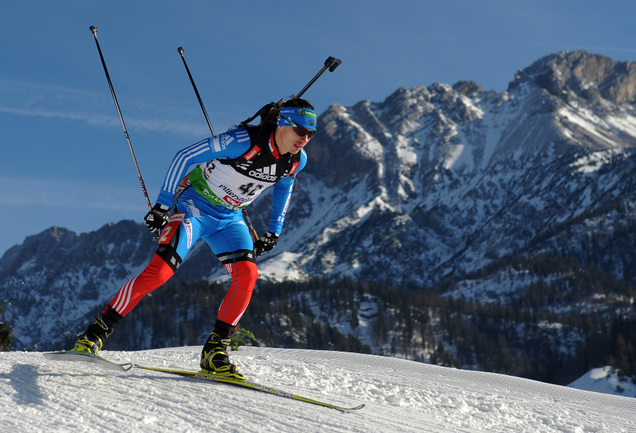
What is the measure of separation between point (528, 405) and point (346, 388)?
6.26ft

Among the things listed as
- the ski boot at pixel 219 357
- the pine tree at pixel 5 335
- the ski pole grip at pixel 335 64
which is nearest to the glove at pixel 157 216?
the ski boot at pixel 219 357

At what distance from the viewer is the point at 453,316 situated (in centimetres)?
18012

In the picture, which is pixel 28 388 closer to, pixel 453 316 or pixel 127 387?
pixel 127 387

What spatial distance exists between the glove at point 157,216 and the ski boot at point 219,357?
1161 millimetres

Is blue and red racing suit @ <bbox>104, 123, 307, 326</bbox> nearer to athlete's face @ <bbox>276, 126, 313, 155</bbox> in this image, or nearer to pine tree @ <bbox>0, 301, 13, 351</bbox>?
athlete's face @ <bbox>276, 126, 313, 155</bbox>

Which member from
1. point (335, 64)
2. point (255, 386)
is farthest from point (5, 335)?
point (335, 64)

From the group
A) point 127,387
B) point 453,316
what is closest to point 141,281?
point 127,387

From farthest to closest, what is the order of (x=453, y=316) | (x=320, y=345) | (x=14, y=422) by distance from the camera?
1. (x=453, y=316)
2. (x=320, y=345)
3. (x=14, y=422)

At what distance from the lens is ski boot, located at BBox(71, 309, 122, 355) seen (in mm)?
6043

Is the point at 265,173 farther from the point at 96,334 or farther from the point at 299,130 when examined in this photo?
the point at 96,334

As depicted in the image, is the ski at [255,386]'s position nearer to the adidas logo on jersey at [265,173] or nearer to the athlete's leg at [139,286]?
the athlete's leg at [139,286]

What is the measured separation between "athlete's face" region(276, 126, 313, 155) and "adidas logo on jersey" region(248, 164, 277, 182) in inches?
8.4

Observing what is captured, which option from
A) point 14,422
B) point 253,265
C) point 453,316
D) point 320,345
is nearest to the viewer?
point 14,422

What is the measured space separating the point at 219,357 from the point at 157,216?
1.52 metres
